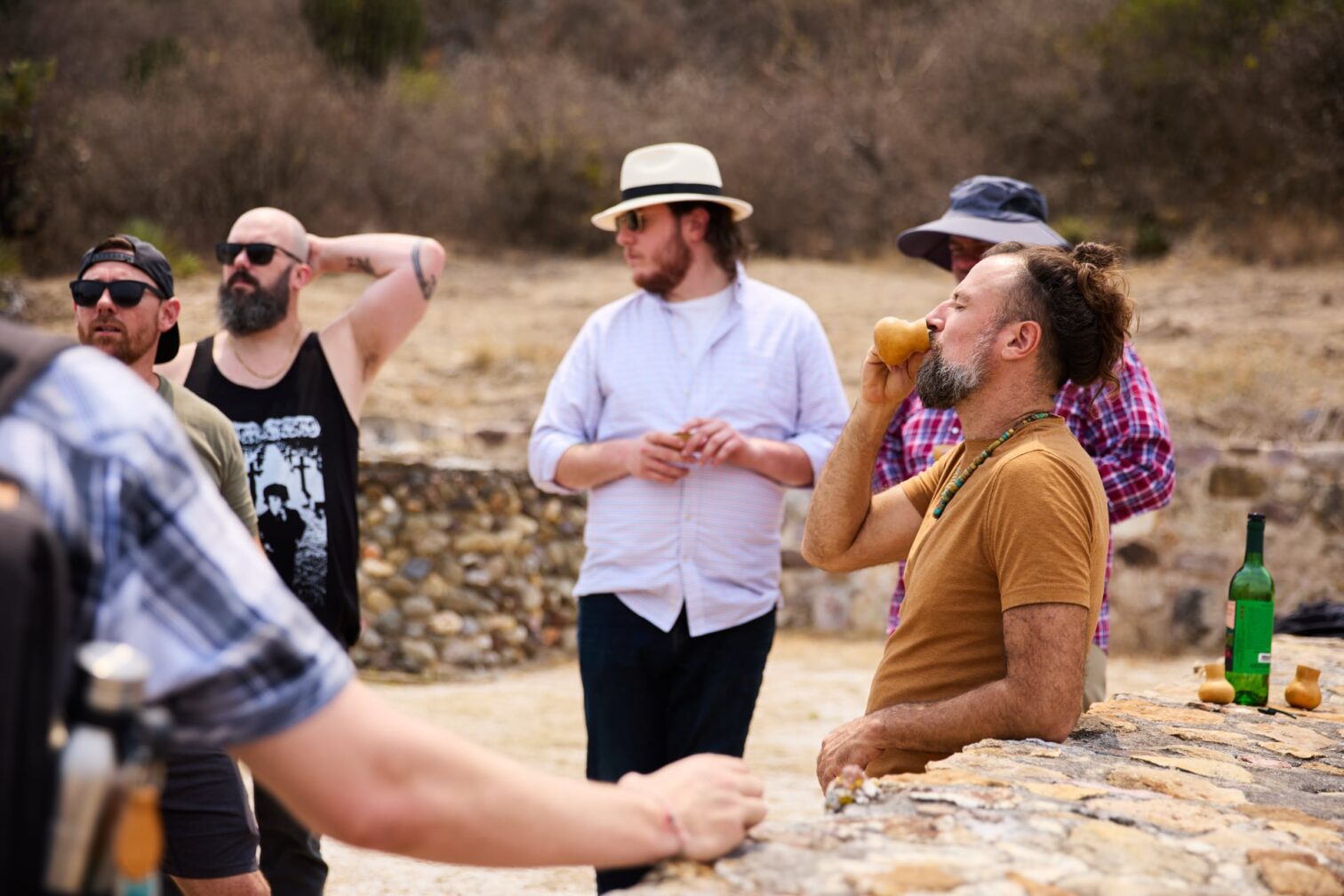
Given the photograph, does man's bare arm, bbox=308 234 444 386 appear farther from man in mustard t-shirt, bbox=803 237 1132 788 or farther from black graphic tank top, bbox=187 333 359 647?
man in mustard t-shirt, bbox=803 237 1132 788

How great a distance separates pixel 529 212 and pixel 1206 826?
16.6m

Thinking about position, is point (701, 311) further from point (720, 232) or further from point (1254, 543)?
point (1254, 543)

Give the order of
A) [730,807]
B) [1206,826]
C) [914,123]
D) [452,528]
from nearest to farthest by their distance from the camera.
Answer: [730,807] < [1206,826] < [452,528] < [914,123]

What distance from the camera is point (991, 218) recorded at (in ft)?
13.8

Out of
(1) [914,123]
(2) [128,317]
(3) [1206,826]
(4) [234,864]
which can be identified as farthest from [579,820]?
(1) [914,123]

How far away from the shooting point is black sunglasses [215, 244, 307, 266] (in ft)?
13.5

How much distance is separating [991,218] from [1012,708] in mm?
2118

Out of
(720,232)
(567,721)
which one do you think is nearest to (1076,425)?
(720,232)

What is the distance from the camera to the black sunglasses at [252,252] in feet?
13.5

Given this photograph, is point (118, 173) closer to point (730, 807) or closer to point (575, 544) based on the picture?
point (575, 544)

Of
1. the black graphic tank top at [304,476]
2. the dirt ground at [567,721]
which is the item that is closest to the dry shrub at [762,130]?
the dirt ground at [567,721]

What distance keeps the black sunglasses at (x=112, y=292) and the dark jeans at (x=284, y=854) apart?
134 cm

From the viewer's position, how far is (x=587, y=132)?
19.2 metres

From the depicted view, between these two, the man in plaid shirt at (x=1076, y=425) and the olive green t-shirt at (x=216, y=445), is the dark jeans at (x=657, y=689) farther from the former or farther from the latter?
the olive green t-shirt at (x=216, y=445)
